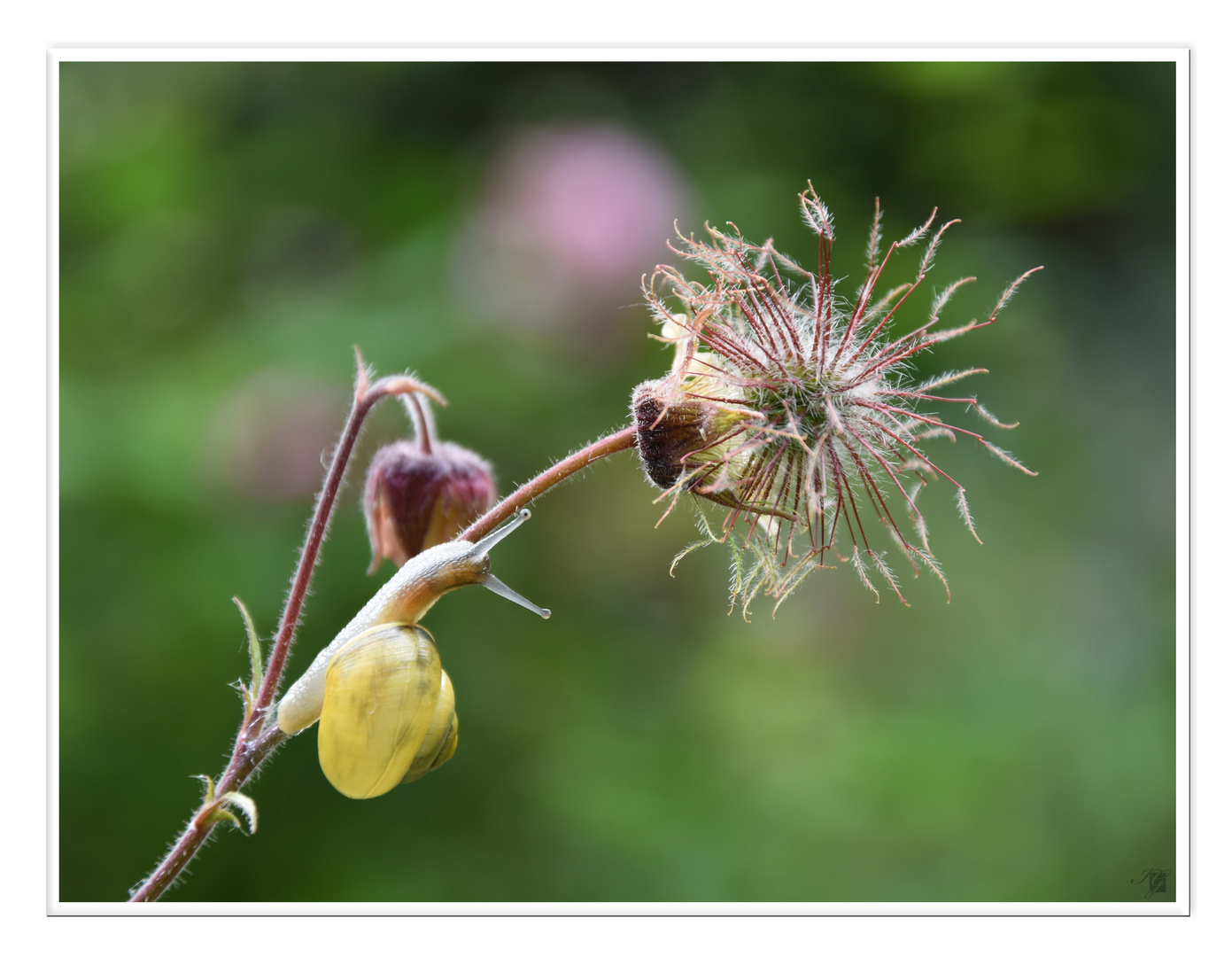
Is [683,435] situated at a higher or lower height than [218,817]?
higher

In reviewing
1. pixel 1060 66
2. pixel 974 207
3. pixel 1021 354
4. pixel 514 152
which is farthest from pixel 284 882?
pixel 1060 66

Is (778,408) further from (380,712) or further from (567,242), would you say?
(567,242)

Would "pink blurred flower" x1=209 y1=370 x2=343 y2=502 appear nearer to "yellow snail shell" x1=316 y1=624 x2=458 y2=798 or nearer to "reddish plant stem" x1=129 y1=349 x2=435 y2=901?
"reddish plant stem" x1=129 y1=349 x2=435 y2=901

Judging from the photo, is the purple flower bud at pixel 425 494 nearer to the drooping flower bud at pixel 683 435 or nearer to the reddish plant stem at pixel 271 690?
the reddish plant stem at pixel 271 690

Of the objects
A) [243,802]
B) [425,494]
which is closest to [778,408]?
[425,494]

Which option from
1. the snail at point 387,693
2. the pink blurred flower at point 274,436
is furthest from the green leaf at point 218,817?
the pink blurred flower at point 274,436

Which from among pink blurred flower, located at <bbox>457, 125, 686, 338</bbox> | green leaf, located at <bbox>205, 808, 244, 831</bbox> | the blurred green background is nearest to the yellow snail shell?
green leaf, located at <bbox>205, 808, 244, 831</bbox>

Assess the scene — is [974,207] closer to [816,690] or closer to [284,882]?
[816,690]
